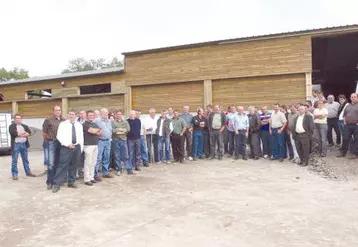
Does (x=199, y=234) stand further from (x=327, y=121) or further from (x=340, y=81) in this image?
(x=340, y=81)

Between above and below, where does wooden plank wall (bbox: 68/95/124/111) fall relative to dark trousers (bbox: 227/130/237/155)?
above

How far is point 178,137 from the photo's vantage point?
1098 cm

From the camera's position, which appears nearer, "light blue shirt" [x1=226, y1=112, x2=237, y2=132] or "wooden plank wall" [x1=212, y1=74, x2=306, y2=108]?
"light blue shirt" [x1=226, y1=112, x2=237, y2=132]

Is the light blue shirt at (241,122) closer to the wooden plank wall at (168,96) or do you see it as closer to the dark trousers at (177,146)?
the dark trousers at (177,146)

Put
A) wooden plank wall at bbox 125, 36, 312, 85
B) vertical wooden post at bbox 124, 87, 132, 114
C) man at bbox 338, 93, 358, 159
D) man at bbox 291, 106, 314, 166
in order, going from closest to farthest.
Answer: man at bbox 291, 106, 314, 166, man at bbox 338, 93, 358, 159, wooden plank wall at bbox 125, 36, 312, 85, vertical wooden post at bbox 124, 87, 132, 114

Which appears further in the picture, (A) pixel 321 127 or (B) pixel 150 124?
(B) pixel 150 124

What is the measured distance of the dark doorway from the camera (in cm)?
1529

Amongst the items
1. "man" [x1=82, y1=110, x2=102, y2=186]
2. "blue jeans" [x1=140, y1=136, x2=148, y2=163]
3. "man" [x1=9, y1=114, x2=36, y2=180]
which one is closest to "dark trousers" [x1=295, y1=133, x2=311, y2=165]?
"blue jeans" [x1=140, y1=136, x2=148, y2=163]

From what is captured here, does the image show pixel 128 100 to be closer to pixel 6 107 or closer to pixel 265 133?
pixel 265 133

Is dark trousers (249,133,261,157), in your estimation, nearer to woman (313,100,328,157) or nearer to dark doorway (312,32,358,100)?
woman (313,100,328,157)

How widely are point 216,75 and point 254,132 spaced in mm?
4447

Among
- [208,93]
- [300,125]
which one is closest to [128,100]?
[208,93]

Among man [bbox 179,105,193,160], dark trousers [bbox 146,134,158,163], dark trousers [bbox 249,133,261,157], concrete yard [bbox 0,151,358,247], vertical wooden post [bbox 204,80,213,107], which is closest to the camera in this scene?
concrete yard [bbox 0,151,358,247]

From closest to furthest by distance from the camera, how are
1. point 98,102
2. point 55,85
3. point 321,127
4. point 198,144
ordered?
point 321,127 → point 198,144 → point 98,102 → point 55,85
